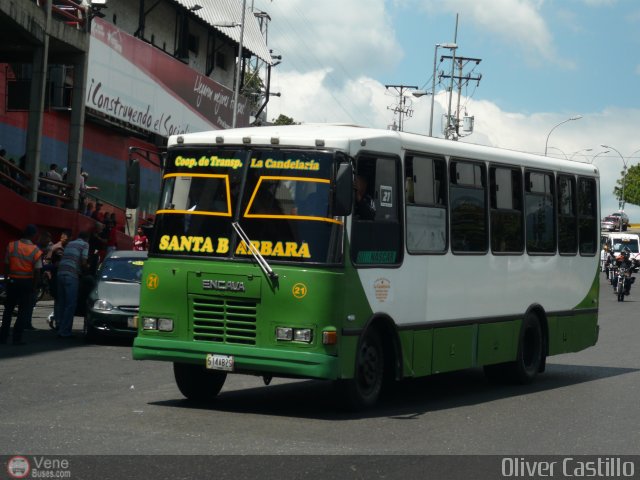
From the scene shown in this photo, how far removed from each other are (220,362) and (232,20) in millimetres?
44101

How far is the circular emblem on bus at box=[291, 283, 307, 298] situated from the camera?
11461mm

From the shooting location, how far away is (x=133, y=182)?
1260 cm

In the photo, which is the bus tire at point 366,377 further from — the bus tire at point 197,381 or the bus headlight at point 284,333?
the bus tire at point 197,381

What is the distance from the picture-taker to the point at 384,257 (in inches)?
487

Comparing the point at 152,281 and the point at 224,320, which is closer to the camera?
the point at 224,320

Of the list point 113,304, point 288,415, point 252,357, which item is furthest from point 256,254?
point 113,304

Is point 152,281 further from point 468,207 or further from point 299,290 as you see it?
point 468,207

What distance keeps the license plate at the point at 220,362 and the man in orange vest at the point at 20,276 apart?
7178mm

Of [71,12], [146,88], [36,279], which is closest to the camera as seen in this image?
[36,279]

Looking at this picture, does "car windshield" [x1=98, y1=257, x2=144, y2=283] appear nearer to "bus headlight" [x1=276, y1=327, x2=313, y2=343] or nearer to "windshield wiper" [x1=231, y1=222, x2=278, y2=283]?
"windshield wiper" [x1=231, y1=222, x2=278, y2=283]

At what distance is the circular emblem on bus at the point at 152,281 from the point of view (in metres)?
12.1

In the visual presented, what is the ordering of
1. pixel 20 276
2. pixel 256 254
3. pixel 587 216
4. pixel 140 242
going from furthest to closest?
pixel 140 242 < pixel 20 276 < pixel 587 216 < pixel 256 254
